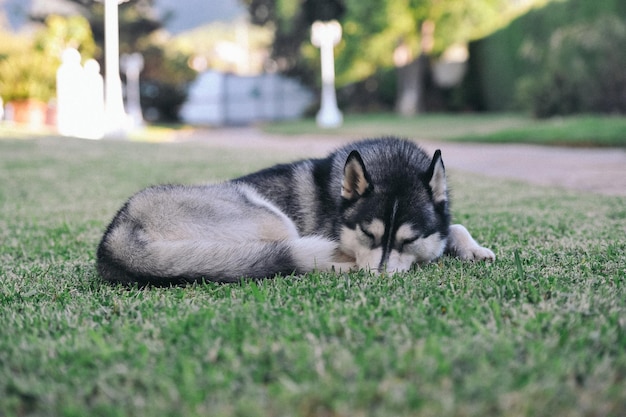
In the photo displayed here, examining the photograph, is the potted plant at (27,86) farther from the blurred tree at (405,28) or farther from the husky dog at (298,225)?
the husky dog at (298,225)

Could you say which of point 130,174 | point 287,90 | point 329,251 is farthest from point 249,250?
point 287,90

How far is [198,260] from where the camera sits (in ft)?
8.25

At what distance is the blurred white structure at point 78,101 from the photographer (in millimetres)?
18203

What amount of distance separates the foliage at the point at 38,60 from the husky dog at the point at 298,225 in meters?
22.0

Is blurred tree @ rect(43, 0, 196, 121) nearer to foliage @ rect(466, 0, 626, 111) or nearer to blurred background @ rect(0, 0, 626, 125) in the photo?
blurred background @ rect(0, 0, 626, 125)

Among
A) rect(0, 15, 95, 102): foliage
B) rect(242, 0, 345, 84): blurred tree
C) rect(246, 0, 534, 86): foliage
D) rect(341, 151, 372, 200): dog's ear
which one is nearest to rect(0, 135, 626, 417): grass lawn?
rect(341, 151, 372, 200): dog's ear

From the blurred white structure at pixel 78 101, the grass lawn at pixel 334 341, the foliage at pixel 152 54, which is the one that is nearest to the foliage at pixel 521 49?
the blurred white structure at pixel 78 101

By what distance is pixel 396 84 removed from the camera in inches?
1257

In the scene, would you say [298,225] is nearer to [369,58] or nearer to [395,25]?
[395,25]

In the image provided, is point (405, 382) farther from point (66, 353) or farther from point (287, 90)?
point (287, 90)

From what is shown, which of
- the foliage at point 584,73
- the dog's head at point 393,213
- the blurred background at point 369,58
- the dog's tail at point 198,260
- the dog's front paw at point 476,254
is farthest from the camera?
the blurred background at point 369,58

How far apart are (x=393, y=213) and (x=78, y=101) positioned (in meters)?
17.4

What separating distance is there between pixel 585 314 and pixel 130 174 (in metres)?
7.08

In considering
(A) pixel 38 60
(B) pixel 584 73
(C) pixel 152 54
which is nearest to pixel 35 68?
(A) pixel 38 60
